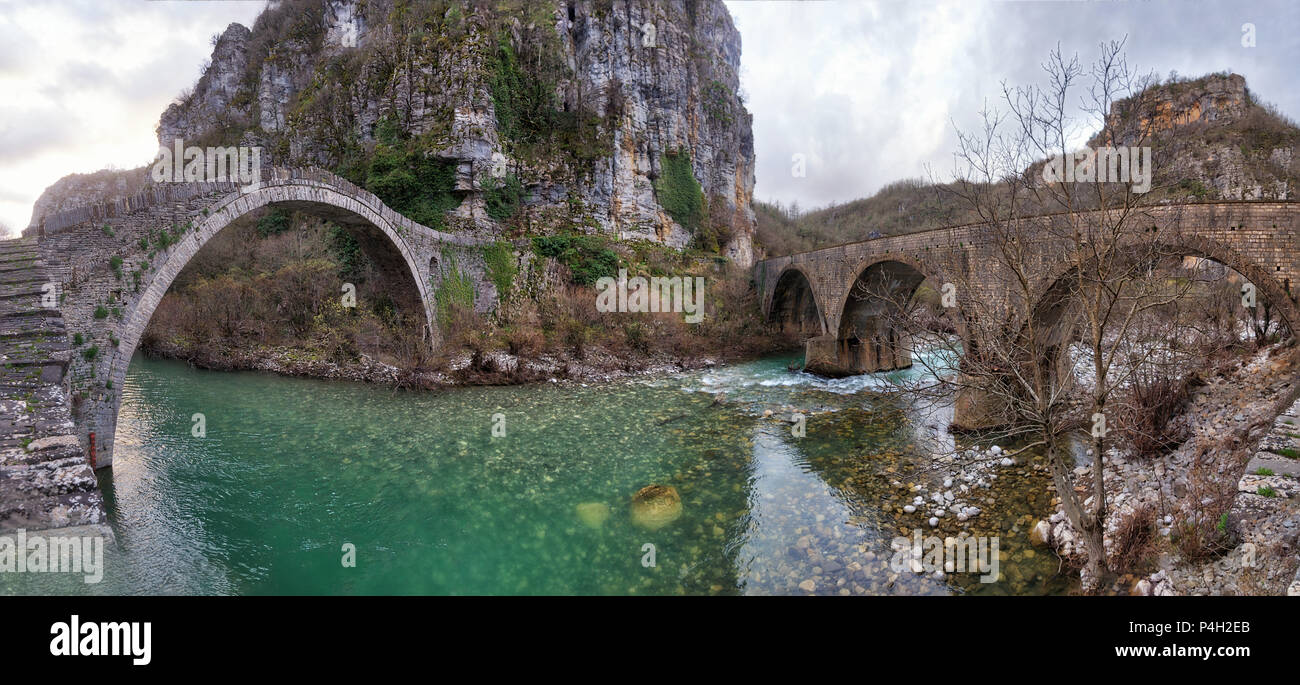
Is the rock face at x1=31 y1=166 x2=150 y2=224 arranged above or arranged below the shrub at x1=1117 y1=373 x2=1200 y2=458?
above

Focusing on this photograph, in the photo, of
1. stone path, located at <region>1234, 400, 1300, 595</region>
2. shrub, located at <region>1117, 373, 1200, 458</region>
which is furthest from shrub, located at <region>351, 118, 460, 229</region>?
stone path, located at <region>1234, 400, 1300, 595</region>

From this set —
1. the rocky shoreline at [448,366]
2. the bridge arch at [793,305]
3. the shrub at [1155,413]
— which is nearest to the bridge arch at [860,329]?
the rocky shoreline at [448,366]

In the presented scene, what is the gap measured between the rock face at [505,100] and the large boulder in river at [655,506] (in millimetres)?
21267

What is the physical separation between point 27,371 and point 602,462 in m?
7.75

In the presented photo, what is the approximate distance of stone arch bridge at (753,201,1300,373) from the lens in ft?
25.4

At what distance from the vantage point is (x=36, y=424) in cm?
427

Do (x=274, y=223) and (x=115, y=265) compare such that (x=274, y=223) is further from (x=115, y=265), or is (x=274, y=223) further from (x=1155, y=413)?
(x=1155, y=413)

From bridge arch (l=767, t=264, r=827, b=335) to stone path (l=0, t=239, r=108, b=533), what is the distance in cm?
2500

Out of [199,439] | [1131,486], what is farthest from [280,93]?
[1131,486]

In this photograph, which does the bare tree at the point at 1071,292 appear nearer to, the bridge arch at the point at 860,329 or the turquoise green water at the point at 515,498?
the turquoise green water at the point at 515,498

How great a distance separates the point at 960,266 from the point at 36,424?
1509 centimetres

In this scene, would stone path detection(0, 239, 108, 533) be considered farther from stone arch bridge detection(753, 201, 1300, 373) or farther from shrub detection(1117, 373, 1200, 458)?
shrub detection(1117, 373, 1200, 458)
